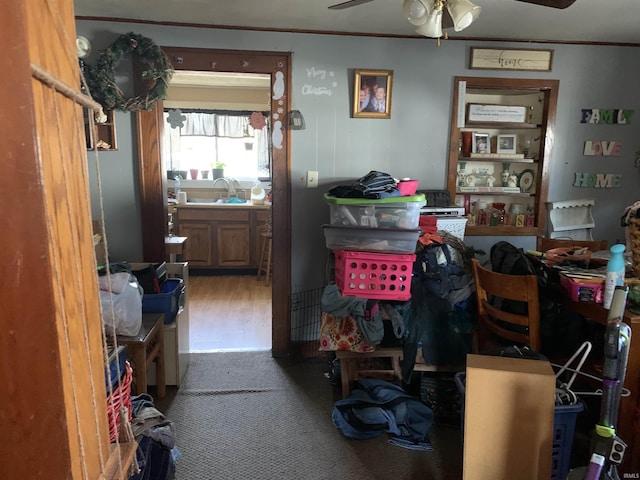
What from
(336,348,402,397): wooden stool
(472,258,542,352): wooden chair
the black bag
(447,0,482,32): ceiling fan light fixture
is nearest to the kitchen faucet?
(336,348,402,397): wooden stool

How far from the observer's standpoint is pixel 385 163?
2906 millimetres

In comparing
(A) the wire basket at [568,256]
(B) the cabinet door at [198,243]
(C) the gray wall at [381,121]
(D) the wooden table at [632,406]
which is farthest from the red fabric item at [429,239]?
(B) the cabinet door at [198,243]

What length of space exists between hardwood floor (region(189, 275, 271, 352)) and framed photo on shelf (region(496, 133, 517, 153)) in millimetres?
2133

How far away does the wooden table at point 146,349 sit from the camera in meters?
2.13

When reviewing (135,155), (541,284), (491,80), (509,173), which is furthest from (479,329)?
(135,155)

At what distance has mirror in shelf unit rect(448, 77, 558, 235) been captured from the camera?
2910 millimetres

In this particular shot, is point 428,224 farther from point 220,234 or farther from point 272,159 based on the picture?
point 220,234

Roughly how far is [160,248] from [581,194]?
285 cm

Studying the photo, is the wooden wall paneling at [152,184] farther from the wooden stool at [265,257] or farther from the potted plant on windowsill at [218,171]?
the potted plant on windowsill at [218,171]

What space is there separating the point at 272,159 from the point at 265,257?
2.23 m

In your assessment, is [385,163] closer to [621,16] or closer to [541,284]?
[541,284]

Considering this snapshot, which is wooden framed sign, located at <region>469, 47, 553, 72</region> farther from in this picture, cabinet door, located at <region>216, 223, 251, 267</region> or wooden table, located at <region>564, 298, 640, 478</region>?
cabinet door, located at <region>216, 223, 251, 267</region>

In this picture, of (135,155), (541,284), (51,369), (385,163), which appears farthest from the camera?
(385,163)

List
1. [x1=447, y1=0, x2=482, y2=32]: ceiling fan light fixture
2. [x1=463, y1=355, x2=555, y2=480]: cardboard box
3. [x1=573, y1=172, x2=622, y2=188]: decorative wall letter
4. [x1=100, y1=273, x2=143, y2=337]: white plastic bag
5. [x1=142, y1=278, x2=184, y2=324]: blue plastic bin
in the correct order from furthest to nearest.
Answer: [x1=573, y1=172, x2=622, y2=188]: decorative wall letter, [x1=142, y1=278, x2=184, y2=324]: blue plastic bin, [x1=100, y1=273, x2=143, y2=337]: white plastic bag, [x1=447, y1=0, x2=482, y2=32]: ceiling fan light fixture, [x1=463, y1=355, x2=555, y2=480]: cardboard box
